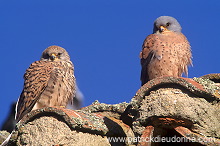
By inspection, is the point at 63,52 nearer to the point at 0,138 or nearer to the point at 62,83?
the point at 62,83

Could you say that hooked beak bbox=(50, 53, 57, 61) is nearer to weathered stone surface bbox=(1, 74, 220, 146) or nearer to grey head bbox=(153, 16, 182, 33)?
grey head bbox=(153, 16, 182, 33)

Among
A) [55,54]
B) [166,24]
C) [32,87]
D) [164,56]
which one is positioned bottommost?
[32,87]

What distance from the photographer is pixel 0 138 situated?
247 inches

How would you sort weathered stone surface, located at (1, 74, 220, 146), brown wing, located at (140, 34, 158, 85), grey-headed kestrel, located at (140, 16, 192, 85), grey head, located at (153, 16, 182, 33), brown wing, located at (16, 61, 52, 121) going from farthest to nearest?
grey head, located at (153, 16, 182, 33)
brown wing, located at (140, 34, 158, 85)
grey-headed kestrel, located at (140, 16, 192, 85)
brown wing, located at (16, 61, 52, 121)
weathered stone surface, located at (1, 74, 220, 146)

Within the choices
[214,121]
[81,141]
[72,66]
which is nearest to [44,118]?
[81,141]

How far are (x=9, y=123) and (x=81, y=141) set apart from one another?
410 cm

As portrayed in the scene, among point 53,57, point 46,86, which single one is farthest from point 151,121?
point 53,57

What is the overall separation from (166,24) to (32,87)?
259 cm

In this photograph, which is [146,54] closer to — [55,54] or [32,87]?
[55,54]

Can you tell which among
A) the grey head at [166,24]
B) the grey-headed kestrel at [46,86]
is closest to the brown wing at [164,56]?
the grey head at [166,24]

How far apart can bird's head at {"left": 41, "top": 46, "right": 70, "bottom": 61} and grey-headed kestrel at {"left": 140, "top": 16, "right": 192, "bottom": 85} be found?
51.7 inches

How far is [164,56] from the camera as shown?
682 centimetres

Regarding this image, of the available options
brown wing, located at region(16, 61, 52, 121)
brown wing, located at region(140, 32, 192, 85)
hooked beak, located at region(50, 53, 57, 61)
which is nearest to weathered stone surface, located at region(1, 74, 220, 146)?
brown wing, located at region(16, 61, 52, 121)

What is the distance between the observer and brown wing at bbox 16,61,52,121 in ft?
20.5
